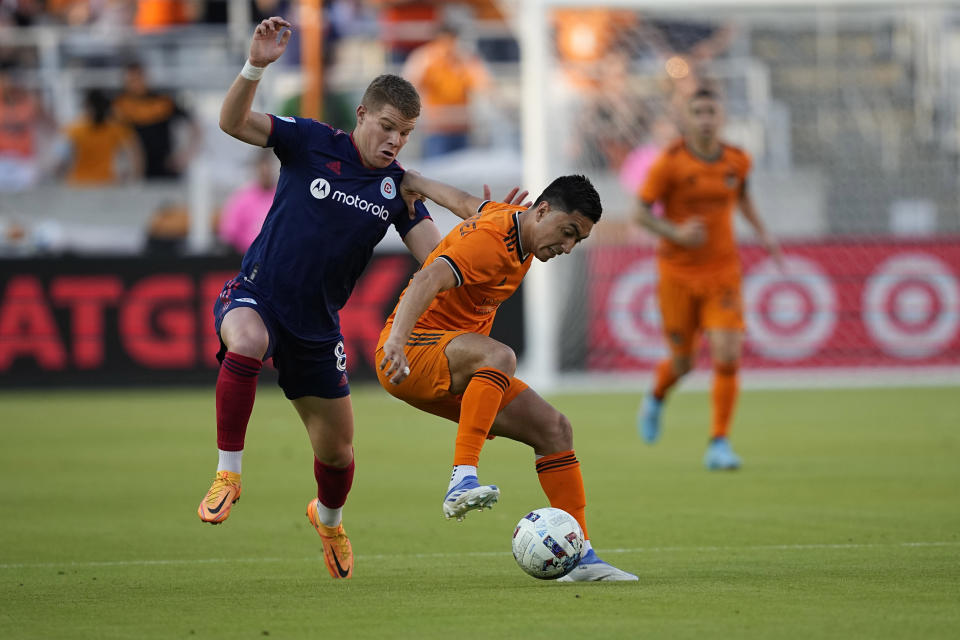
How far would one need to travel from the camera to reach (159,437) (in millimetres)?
13672

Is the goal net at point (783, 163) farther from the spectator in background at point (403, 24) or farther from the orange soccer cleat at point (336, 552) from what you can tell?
the orange soccer cleat at point (336, 552)

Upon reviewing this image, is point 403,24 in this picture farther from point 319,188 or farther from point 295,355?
point 295,355

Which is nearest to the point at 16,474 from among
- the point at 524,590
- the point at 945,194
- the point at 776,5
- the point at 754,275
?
the point at 524,590

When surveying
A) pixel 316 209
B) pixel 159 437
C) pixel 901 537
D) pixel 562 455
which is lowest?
pixel 159 437

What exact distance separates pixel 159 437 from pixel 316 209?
740 cm

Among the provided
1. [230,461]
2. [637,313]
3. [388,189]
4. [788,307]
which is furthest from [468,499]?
[788,307]

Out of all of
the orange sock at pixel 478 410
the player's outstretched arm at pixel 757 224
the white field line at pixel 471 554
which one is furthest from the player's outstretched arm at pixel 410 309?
the player's outstretched arm at pixel 757 224

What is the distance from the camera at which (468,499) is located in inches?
228

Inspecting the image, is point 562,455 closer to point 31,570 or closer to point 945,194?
point 31,570

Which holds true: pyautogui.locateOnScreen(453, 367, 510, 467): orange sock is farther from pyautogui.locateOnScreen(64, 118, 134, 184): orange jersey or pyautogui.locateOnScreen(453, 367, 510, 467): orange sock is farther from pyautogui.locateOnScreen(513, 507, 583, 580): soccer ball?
pyautogui.locateOnScreen(64, 118, 134, 184): orange jersey

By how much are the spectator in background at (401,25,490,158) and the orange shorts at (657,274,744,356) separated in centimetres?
1010

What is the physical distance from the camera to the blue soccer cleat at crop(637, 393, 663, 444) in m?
12.6

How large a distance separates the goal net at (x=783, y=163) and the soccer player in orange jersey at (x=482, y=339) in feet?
36.9

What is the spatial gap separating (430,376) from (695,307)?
5703 mm
